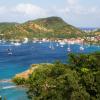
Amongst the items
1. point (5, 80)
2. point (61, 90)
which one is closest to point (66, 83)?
point (61, 90)

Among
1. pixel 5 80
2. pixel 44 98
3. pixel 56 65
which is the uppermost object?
pixel 56 65

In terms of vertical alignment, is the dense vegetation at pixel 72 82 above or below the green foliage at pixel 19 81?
above

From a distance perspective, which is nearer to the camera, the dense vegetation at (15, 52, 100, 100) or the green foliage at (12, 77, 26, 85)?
the dense vegetation at (15, 52, 100, 100)

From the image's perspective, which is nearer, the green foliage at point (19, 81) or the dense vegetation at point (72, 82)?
the dense vegetation at point (72, 82)

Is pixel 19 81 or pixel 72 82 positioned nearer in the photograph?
pixel 72 82

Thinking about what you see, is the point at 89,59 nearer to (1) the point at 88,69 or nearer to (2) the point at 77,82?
(1) the point at 88,69

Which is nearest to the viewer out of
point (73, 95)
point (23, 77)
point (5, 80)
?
point (73, 95)

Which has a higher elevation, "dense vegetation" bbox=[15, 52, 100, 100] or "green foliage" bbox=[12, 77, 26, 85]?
"dense vegetation" bbox=[15, 52, 100, 100]

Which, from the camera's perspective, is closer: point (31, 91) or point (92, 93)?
point (92, 93)
